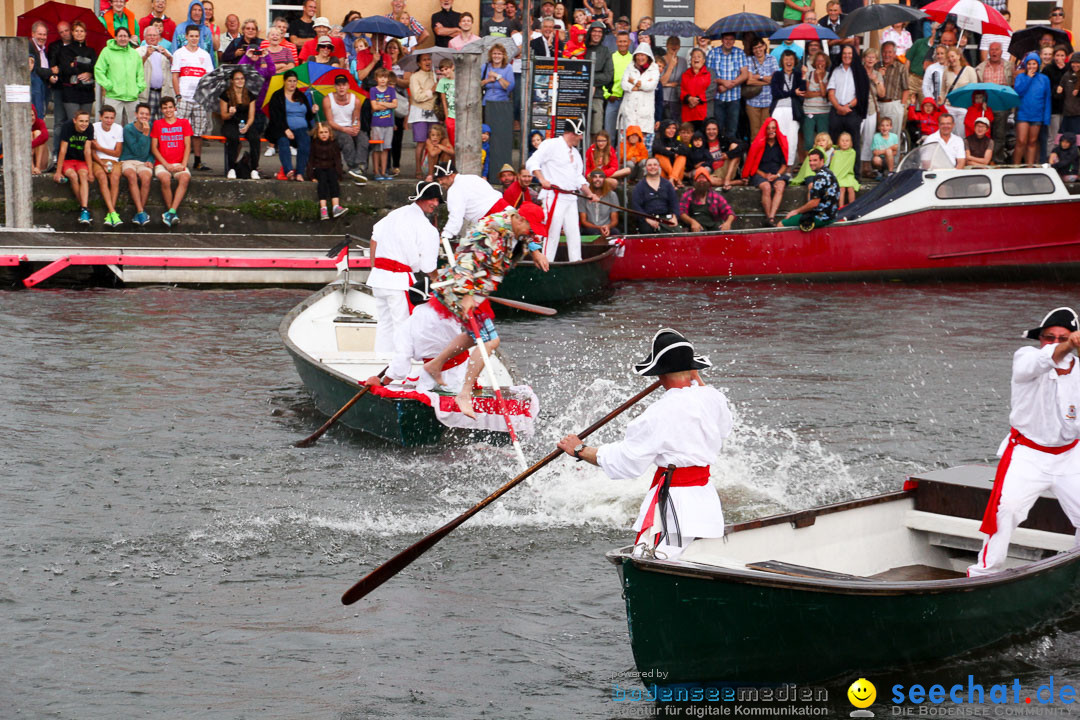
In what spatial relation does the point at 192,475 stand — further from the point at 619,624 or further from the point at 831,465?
the point at 831,465

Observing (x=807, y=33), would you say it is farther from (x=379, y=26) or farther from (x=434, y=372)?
(x=434, y=372)

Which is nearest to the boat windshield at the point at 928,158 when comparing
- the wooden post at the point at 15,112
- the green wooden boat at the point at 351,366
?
the green wooden boat at the point at 351,366

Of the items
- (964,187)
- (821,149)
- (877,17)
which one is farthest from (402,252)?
(877,17)

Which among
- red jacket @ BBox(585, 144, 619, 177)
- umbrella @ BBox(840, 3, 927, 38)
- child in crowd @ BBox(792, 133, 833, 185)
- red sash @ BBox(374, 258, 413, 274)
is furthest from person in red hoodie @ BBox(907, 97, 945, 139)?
red sash @ BBox(374, 258, 413, 274)

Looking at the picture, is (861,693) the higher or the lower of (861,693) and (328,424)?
Answer: the lower

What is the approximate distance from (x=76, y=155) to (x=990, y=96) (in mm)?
13585

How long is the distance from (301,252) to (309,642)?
1279 cm

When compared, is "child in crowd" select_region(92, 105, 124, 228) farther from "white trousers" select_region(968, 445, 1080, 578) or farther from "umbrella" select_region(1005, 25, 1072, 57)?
"white trousers" select_region(968, 445, 1080, 578)

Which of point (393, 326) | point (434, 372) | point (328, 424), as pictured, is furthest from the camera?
point (393, 326)

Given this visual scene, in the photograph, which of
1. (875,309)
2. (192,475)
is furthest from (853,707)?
(875,309)

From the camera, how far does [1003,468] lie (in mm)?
8500

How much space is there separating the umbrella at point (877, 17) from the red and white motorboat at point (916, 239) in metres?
2.09

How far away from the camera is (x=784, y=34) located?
72.0ft

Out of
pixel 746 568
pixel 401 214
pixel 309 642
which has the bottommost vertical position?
pixel 309 642
